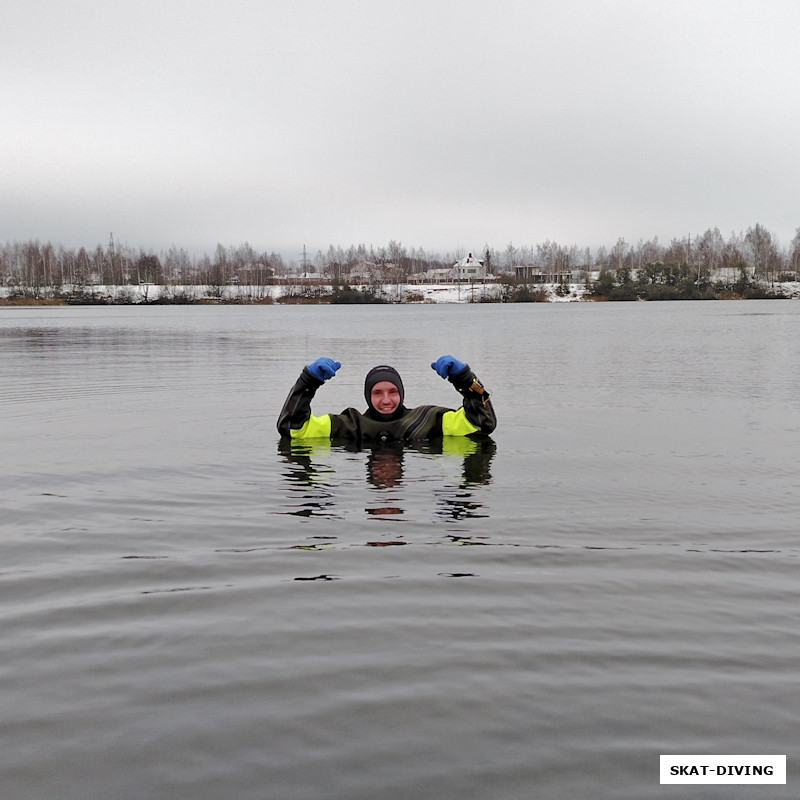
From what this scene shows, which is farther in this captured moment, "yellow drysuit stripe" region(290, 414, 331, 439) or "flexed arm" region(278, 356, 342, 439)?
"yellow drysuit stripe" region(290, 414, 331, 439)

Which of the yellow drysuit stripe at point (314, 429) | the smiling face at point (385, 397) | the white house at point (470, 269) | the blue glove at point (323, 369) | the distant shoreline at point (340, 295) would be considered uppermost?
the white house at point (470, 269)

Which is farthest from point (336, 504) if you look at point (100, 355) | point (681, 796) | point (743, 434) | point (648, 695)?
point (100, 355)

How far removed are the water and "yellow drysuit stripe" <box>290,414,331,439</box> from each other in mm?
287

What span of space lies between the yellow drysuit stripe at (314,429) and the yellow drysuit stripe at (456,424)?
1.61 m

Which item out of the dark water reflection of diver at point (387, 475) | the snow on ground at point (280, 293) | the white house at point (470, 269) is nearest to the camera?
the dark water reflection of diver at point (387, 475)

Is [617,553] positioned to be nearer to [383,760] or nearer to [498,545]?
[498,545]

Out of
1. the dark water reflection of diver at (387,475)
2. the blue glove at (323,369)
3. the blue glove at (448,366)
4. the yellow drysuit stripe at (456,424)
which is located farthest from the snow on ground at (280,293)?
the blue glove at (323,369)

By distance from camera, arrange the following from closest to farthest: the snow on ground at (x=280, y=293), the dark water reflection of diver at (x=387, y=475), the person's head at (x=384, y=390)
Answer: the dark water reflection of diver at (x=387, y=475), the person's head at (x=384, y=390), the snow on ground at (x=280, y=293)

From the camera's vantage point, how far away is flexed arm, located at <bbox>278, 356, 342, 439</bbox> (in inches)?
404

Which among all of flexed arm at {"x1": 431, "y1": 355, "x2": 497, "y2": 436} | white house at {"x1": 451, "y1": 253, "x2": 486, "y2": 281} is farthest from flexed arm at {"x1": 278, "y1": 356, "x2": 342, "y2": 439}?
white house at {"x1": 451, "y1": 253, "x2": 486, "y2": 281}

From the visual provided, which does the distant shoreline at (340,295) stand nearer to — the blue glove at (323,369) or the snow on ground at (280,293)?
the snow on ground at (280,293)

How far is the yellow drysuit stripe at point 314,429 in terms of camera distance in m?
11.3

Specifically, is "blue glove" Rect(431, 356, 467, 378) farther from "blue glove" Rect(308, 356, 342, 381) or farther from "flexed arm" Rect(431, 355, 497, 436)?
"blue glove" Rect(308, 356, 342, 381)

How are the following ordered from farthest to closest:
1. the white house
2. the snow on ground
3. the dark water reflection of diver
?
the white house
the snow on ground
the dark water reflection of diver
